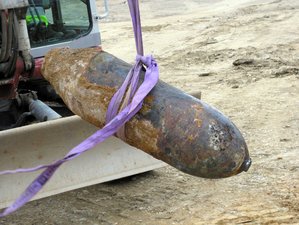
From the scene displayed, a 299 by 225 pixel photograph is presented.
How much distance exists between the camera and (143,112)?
88.0 inches

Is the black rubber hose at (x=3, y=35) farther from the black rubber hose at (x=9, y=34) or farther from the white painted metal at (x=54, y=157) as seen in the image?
the white painted metal at (x=54, y=157)

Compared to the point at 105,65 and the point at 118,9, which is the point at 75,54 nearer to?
the point at 105,65

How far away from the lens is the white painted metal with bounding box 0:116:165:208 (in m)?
3.67

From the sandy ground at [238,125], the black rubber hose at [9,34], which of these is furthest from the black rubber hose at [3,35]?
the sandy ground at [238,125]

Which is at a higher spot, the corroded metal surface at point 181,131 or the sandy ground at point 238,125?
the corroded metal surface at point 181,131

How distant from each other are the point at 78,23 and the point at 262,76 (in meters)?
3.42

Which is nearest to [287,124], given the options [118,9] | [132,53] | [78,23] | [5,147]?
[78,23]

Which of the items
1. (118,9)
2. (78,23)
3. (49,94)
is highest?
(78,23)

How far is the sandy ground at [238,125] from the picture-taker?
3873 millimetres

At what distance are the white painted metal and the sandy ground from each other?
0.92 ft

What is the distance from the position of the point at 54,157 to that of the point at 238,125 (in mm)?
2385

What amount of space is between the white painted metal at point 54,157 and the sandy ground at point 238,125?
0.92 ft

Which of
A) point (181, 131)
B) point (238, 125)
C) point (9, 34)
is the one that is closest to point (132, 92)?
point (181, 131)

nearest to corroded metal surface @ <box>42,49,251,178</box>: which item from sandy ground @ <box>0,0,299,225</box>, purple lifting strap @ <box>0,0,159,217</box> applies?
A: purple lifting strap @ <box>0,0,159,217</box>
